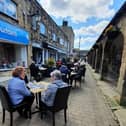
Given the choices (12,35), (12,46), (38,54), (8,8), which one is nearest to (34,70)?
(12,46)

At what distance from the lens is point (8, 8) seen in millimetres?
5496

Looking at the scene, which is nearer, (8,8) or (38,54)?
(8,8)

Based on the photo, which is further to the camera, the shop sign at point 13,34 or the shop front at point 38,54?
the shop front at point 38,54

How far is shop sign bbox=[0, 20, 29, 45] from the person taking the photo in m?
5.11

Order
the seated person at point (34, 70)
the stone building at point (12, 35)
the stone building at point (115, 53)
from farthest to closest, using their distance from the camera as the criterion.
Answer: the seated person at point (34, 70) → the stone building at point (12, 35) → the stone building at point (115, 53)

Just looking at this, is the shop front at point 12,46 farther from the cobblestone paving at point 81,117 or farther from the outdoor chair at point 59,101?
the outdoor chair at point 59,101

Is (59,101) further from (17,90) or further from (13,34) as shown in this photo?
(13,34)

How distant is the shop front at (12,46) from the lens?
17.5 feet

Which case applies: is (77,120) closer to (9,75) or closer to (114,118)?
(114,118)

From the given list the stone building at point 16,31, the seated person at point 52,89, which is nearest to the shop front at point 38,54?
the stone building at point 16,31

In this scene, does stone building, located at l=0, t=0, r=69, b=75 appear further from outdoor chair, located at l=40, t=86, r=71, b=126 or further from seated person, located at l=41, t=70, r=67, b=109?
outdoor chair, located at l=40, t=86, r=71, b=126

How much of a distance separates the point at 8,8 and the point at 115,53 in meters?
6.26

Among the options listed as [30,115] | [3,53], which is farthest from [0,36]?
[30,115]

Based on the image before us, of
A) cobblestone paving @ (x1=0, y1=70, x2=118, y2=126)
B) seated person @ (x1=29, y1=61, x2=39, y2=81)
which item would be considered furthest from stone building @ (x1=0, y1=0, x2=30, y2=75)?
cobblestone paving @ (x1=0, y1=70, x2=118, y2=126)
